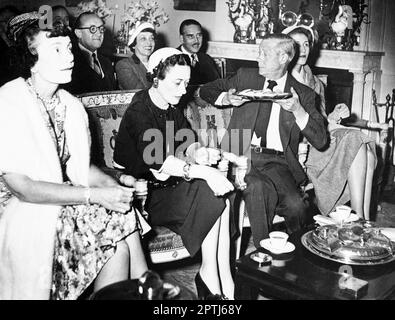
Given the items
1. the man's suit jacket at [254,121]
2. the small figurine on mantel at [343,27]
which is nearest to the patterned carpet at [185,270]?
the man's suit jacket at [254,121]

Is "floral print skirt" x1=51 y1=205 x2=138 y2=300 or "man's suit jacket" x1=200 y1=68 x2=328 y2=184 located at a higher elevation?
"man's suit jacket" x1=200 y1=68 x2=328 y2=184

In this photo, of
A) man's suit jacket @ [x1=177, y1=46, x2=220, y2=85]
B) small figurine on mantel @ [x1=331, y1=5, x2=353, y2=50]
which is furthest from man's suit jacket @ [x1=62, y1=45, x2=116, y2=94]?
small figurine on mantel @ [x1=331, y1=5, x2=353, y2=50]

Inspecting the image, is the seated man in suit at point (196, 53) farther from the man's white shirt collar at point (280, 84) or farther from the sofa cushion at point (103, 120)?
the sofa cushion at point (103, 120)

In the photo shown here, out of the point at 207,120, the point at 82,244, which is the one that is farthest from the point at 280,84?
the point at 82,244

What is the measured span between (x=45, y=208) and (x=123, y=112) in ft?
3.10

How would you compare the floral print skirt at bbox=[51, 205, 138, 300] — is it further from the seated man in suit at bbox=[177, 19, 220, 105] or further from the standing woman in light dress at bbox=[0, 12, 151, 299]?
the seated man in suit at bbox=[177, 19, 220, 105]

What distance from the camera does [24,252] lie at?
65.6 inches

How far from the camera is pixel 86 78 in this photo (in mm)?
3695

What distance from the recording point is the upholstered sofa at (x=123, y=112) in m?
2.19

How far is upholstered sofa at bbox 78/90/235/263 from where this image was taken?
219 centimetres

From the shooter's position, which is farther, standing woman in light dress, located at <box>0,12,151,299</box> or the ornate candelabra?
the ornate candelabra

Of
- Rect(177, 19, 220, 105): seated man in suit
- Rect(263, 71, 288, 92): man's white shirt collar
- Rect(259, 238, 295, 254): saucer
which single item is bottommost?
Rect(259, 238, 295, 254): saucer

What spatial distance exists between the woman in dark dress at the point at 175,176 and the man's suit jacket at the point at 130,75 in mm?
1505

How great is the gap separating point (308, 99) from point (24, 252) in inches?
70.2
